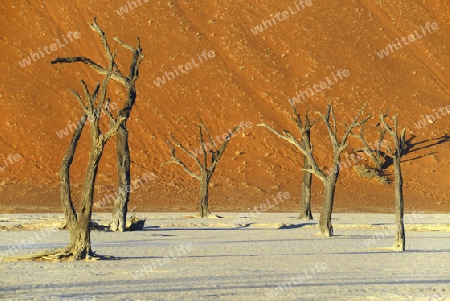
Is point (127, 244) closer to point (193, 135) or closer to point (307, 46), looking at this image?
point (193, 135)

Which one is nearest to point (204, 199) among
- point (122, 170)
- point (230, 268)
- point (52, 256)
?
point (122, 170)

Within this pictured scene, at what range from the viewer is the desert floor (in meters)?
13.4

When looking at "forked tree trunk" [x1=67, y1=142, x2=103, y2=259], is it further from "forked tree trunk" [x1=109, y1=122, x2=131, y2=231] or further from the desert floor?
"forked tree trunk" [x1=109, y1=122, x2=131, y2=231]

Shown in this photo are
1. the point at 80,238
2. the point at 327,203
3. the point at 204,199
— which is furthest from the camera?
the point at 204,199

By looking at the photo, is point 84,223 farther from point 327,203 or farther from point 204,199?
point 204,199

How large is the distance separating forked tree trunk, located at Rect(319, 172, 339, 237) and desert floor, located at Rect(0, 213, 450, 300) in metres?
0.38

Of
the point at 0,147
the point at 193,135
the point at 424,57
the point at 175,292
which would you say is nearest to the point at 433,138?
the point at 424,57

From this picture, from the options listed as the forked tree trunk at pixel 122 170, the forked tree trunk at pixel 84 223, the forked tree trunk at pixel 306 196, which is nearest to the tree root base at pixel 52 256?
the forked tree trunk at pixel 84 223

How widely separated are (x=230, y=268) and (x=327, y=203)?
1075 cm

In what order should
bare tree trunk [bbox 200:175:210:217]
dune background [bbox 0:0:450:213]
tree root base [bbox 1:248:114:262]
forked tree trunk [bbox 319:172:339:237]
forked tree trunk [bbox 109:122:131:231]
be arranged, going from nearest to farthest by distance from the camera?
tree root base [bbox 1:248:114:262]
forked tree trunk [bbox 109:122:131:231]
forked tree trunk [bbox 319:172:339:237]
bare tree trunk [bbox 200:175:210:217]
dune background [bbox 0:0:450:213]

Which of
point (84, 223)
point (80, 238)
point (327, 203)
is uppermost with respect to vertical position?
point (327, 203)

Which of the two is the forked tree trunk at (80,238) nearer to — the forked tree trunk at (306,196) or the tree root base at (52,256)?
the tree root base at (52,256)

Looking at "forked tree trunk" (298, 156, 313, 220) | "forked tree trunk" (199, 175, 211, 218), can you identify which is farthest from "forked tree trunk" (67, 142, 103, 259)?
"forked tree trunk" (199, 175, 211, 218)

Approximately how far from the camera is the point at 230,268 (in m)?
17.3
